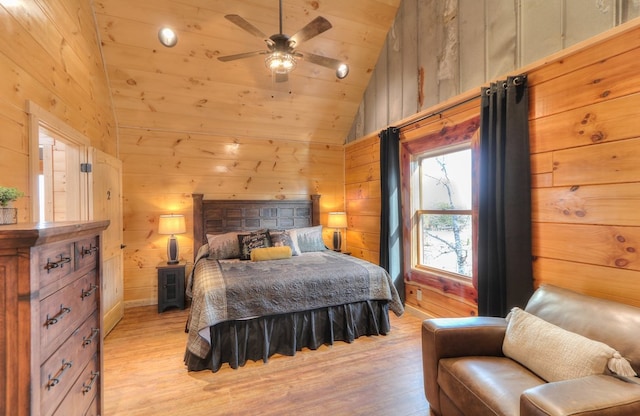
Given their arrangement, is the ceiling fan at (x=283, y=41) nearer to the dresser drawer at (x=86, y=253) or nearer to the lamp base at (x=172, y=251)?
the dresser drawer at (x=86, y=253)

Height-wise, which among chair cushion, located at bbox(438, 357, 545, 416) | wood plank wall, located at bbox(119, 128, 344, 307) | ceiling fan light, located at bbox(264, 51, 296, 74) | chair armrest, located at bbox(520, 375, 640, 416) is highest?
ceiling fan light, located at bbox(264, 51, 296, 74)

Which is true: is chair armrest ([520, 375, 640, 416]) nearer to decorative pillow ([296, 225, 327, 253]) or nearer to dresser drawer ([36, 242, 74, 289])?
dresser drawer ([36, 242, 74, 289])

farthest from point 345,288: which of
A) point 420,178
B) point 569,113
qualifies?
point 569,113

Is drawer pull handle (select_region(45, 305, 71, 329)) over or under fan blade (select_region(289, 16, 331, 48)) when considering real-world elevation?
under

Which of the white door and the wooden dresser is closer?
the wooden dresser

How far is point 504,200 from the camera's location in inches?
92.0

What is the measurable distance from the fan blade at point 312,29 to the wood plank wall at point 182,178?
2.34m

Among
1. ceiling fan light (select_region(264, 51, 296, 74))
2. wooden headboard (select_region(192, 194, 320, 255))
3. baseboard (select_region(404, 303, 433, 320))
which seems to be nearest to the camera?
ceiling fan light (select_region(264, 51, 296, 74))

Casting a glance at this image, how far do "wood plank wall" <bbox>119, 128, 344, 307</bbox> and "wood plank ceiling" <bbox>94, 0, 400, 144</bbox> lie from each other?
0.57 feet

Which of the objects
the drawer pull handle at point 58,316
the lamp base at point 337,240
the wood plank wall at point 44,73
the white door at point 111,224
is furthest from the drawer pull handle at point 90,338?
the lamp base at point 337,240

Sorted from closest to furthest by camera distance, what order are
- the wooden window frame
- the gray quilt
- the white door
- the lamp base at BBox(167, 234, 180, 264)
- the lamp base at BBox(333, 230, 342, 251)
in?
the gray quilt → the wooden window frame → the white door → the lamp base at BBox(167, 234, 180, 264) → the lamp base at BBox(333, 230, 342, 251)

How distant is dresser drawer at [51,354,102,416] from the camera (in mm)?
1211

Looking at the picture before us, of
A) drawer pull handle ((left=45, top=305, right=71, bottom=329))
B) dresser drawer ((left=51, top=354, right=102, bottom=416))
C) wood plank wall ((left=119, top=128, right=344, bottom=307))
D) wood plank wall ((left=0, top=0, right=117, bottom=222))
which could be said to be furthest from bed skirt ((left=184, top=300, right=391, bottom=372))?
wood plank wall ((left=119, top=128, right=344, bottom=307))

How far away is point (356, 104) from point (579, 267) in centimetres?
353
